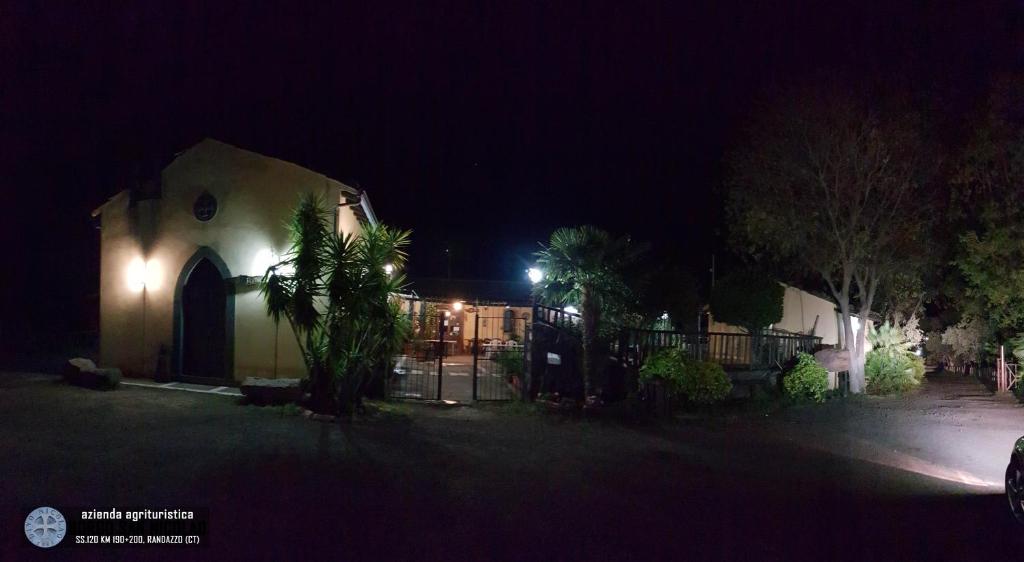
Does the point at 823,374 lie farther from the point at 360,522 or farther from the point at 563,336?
the point at 360,522

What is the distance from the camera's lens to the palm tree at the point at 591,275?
14891 mm

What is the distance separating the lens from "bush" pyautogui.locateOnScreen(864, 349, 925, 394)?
61.4 ft

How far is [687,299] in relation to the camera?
2161 cm

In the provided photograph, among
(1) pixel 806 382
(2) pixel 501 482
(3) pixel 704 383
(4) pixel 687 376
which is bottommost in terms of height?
(2) pixel 501 482

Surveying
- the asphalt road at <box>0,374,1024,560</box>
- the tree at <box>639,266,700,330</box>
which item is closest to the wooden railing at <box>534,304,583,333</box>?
the asphalt road at <box>0,374,1024,560</box>

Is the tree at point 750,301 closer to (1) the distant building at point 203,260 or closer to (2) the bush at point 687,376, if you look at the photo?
(2) the bush at point 687,376

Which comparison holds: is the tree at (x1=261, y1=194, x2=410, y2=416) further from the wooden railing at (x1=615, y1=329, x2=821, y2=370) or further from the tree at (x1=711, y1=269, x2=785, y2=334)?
the tree at (x1=711, y1=269, x2=785, y2=334)

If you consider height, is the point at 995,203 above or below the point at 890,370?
above

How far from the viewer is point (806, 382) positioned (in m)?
16.4

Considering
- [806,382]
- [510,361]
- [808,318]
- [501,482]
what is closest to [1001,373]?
[808,318]

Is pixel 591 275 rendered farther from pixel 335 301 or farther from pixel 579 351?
pixel 335 301

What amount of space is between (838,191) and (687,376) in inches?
263

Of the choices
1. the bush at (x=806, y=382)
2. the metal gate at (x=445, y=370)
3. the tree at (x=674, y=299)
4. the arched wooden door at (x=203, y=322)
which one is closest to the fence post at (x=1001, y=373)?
the bush at (x=806, y=382)

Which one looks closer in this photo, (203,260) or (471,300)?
(203,260)
